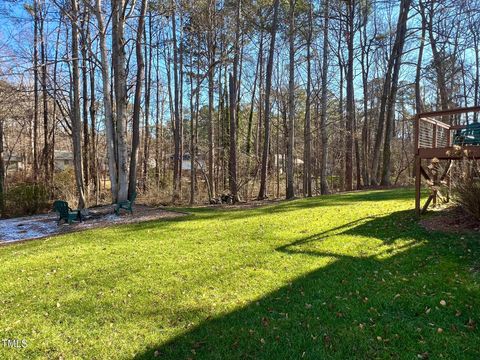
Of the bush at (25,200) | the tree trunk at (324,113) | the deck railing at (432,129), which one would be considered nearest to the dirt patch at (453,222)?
the deck railing at (432,129)

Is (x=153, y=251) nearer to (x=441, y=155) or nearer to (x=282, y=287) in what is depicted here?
(x=282, y=287)

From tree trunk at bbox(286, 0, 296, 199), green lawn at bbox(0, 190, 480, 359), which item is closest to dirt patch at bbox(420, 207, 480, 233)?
green lawn at bbox(0, 190, 480, 359)

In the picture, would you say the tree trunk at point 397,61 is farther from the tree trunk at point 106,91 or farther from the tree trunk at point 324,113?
the tree trunk at point 106,91

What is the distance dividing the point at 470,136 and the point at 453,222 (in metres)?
2.15

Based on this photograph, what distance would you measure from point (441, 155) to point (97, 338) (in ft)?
20.3

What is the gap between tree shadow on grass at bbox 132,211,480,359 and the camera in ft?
8.54

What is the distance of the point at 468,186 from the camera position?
537 centimetres

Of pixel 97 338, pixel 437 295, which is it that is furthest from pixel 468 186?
pixel 97 338

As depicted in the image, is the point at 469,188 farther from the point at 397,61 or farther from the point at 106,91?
the point at 397,61

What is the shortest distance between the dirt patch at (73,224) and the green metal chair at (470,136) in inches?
276

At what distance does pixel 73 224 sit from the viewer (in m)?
8.68

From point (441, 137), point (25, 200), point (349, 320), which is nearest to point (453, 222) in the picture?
point (441, 137)

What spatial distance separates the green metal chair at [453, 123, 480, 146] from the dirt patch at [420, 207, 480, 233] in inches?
55.4

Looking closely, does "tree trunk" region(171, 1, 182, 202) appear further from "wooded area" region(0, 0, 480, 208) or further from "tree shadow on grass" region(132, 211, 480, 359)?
"tree shadow on grass" region(132, 211, 480, 359)
